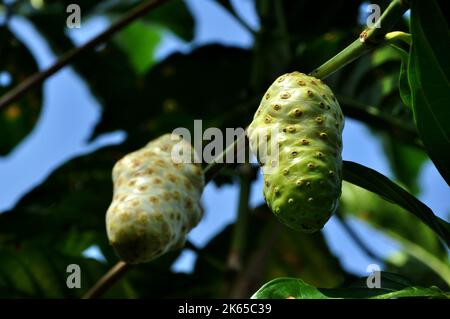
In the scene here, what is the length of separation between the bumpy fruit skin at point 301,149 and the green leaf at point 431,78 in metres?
0.12

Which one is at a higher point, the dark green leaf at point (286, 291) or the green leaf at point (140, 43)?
the green leaf at point (140, 43)

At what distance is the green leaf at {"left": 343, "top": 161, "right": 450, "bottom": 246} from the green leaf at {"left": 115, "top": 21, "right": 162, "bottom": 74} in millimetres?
1686

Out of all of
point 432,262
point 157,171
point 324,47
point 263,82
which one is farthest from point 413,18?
point 432,262

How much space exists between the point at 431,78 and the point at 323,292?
30 cm

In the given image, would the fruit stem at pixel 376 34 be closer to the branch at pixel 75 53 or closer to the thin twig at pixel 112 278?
the thin twig at pixel 112 278

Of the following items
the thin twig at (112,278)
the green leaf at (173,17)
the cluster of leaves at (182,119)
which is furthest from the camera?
the green leaf at (173,17)

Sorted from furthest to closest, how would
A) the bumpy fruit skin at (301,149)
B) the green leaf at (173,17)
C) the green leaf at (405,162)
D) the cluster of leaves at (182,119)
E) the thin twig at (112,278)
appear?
the green leaf at (405,162) < the green leaf at (173,17) < the cluster of leaves at (182,119) < the thin twig at (112,278) < the bumpy fruit skin at (301,149)

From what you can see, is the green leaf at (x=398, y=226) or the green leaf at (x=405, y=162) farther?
the green leaf at (x=405, y=162)

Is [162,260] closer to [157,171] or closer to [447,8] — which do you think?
[157,171]

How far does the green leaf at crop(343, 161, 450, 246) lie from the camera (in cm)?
110

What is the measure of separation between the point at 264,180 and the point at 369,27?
0.23 m

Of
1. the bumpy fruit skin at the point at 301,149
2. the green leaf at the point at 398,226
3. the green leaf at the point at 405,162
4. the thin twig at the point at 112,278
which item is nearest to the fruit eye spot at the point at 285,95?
the bumpy fruit skin at the point at 301,149

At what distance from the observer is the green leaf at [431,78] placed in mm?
1003

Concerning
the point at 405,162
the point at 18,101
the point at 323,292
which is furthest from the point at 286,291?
the point at 405,162
